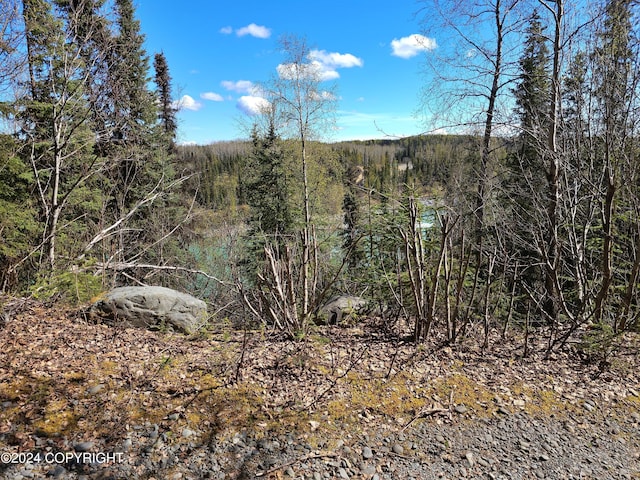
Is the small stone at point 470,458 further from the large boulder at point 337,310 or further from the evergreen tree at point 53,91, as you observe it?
the evergreen tree at point 53,91

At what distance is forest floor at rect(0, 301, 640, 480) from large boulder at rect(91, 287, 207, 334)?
0.45 metres

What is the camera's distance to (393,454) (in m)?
2.65

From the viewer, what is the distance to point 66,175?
907 centimetres

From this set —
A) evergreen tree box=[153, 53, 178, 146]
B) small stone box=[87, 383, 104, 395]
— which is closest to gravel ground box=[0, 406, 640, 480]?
small stone box=[87, 383, 104, 395]

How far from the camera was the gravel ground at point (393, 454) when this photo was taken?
2340 millimetres

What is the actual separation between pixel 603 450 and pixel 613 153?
303cm

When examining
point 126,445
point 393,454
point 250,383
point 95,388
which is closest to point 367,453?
point 393,454

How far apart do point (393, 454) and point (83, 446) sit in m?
2.20

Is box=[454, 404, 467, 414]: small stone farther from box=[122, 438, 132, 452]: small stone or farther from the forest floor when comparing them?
box=[122, 438, 132, 452]: small stone

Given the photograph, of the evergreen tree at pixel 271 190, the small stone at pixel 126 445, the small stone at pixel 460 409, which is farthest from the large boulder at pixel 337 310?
the evergreen tree at pixel 271 190

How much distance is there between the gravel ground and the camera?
2340 mm

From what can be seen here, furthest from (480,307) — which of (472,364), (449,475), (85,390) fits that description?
(85,390)

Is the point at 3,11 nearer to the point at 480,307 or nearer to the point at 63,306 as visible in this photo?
the point at 63,306

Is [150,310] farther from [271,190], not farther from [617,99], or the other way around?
[271,190]
